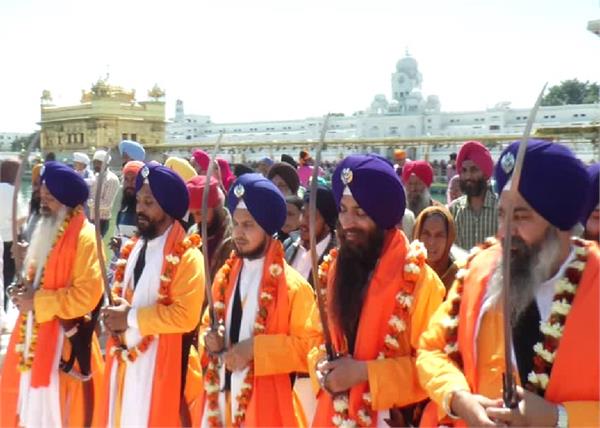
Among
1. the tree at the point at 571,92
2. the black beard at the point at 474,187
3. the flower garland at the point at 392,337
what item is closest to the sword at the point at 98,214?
the flower garland at the point at 392,337

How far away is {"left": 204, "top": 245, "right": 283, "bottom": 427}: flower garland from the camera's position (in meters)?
3.09

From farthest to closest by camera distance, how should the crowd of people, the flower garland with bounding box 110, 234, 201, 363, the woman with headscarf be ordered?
the woman with headscarf
the flower garland with bounding box 110, 234, 201, 363
the crowd of people

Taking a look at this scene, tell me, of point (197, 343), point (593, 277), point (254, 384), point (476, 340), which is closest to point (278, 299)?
point (254, 384)

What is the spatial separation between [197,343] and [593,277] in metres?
2.25

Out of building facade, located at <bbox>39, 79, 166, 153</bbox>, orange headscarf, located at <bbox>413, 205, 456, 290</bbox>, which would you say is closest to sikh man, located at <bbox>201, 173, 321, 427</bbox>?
orange headscarf, located at <bbox>413, 205, 456, 290</bbox>

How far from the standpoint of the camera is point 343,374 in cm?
256

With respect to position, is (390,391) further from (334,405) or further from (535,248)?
(535,248)

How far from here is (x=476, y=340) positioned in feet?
7.32

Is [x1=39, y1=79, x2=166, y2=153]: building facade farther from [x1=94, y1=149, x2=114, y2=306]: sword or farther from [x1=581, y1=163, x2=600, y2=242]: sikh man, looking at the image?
[x1=581, y1=163, x2=600, y2=242]: sikh man

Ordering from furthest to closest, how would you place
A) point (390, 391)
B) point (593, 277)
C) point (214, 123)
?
point (214, 123), point (390, 391), point (593, 277)

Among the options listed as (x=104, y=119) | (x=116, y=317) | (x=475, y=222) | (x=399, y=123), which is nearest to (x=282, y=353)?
(x=116, y=317)

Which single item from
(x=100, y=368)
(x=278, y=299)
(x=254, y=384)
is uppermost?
(x=278, y=299)

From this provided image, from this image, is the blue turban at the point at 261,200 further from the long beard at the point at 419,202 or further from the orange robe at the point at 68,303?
the long beard at the point at 419,202

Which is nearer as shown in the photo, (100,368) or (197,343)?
(197,343)
